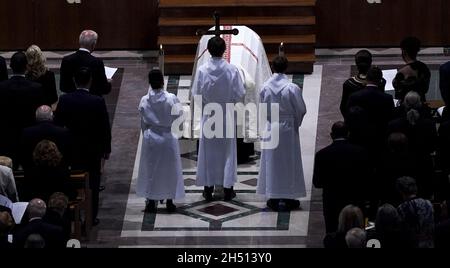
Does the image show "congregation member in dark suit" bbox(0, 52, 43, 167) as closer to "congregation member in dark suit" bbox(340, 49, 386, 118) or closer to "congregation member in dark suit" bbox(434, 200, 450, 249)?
"congregation member in dark suit" bbox(340, 49, 386, 118)

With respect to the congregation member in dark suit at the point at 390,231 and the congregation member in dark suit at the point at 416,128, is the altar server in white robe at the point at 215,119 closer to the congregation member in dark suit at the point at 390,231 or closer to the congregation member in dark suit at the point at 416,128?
the congregation member in dark suit at the point at 416,128

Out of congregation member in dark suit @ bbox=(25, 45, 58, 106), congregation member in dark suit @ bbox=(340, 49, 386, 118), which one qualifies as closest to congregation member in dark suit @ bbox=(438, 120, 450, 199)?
congregation member in dark suit @ bbox=(340, 49, 386, 118)

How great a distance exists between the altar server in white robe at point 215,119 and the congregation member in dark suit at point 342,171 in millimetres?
2136

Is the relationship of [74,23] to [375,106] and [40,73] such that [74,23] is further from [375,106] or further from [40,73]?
[375,106]

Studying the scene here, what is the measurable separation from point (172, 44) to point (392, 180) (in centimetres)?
660

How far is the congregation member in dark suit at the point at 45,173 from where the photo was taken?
1330 centimetres

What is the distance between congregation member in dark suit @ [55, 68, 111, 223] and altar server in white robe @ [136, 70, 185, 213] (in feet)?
1.77

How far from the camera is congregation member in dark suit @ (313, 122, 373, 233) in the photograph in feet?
43.9

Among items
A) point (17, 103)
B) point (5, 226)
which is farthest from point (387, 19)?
point (5, 226)

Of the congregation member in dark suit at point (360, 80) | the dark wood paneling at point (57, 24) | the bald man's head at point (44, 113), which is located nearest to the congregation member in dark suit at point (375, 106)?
the congregation member in dark suit at point (360, 80)

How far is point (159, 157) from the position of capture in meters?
15.1

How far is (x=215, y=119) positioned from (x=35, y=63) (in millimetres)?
1908
